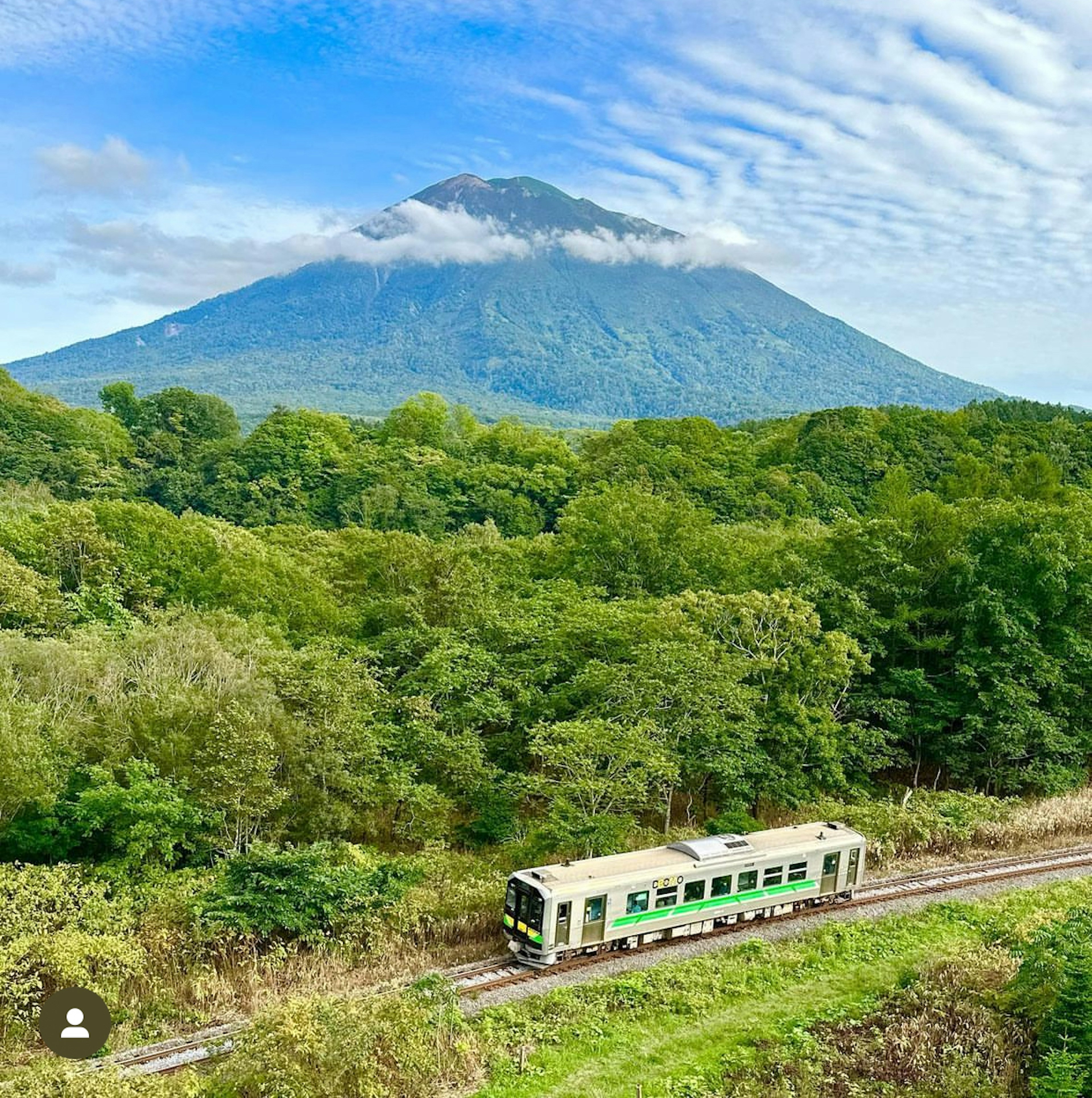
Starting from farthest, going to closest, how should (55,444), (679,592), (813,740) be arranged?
(55,444)
(679,592)
(813,740)

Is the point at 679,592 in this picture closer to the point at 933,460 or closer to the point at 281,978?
the point at 281,978

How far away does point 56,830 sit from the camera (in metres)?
17.6

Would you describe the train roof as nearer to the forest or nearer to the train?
the train

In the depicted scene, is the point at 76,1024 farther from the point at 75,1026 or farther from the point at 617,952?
the point at 617,952

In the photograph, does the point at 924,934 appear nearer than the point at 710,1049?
No

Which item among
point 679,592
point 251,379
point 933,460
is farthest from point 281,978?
point 251,379

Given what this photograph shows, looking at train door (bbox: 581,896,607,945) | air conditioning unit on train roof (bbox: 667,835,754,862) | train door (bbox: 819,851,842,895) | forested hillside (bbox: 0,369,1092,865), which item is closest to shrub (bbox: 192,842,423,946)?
forested hillside (bbox: 0,369,1092,865)

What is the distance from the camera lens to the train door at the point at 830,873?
17.9m

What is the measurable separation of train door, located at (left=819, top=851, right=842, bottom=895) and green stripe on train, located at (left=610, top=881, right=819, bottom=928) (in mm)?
178

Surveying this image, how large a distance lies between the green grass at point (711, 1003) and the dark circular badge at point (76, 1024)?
4539 millimetres

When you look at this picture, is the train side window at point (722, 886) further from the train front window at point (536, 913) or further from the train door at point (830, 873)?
the train front window at point (536, 913)

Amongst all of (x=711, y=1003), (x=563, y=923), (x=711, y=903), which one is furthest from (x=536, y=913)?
(x=711, y=903)

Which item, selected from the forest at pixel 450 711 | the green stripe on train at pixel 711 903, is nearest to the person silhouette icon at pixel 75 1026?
the forest at pixel 450 711

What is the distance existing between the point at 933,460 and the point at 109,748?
47.9m
